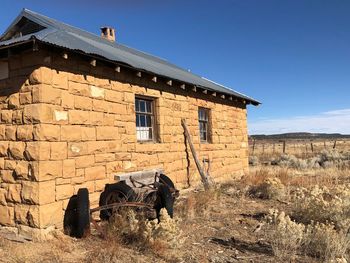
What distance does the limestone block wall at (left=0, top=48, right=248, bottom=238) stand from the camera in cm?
681

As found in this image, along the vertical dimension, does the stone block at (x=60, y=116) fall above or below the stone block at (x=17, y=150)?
above

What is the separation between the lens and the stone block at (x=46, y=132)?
6750 mm

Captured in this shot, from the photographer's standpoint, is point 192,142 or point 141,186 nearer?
point 141,186

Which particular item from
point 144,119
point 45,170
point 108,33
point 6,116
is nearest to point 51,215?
point 45,170

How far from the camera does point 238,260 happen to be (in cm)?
598

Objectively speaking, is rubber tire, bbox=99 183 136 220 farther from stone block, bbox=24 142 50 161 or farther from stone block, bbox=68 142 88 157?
stone block, bbox=24 142 50 161

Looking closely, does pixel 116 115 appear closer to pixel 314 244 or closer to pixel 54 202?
pixel 54 202

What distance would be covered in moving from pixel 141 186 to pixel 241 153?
7.97 metres

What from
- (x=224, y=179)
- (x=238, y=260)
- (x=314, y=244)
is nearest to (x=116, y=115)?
(x=238, y=260)

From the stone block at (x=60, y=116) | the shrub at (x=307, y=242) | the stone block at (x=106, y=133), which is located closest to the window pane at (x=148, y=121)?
the stone block at (x=106, y=133)

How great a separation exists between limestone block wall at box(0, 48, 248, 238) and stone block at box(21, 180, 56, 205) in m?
0.02

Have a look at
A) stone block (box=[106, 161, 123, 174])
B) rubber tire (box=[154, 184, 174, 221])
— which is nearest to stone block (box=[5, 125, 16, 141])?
stone block (box=[106, 161, 123, 174])

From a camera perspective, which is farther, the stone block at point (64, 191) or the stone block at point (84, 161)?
the stone block at point (84, 161)

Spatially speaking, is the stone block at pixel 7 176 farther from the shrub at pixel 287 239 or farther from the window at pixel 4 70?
the shrub at pixel 287 239
